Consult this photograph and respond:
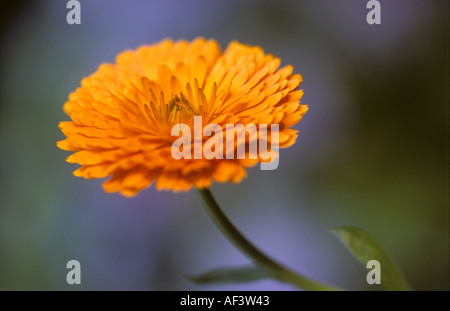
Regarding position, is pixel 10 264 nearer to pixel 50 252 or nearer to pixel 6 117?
pixel 50 252

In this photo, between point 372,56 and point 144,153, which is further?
point 372,56

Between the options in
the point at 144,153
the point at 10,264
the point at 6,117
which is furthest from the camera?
the point at 6,117

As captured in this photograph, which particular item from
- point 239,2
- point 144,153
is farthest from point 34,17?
point 144,153
